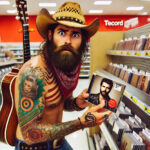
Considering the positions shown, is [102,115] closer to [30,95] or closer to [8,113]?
[30,95]

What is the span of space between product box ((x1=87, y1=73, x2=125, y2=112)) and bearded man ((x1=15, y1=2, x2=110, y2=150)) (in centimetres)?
6

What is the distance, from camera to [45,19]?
1027mm

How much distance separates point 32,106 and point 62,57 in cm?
36

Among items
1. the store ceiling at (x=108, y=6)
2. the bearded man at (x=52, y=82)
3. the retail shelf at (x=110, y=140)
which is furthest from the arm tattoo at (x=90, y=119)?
the store ceiling at (x=108, y=6)

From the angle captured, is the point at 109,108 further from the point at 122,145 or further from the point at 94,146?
the point at 94,146

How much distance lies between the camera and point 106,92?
114cm

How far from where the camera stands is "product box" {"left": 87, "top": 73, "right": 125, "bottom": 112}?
42.3 inches

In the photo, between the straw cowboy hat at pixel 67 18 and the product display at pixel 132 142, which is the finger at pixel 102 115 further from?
the straw cowboy hat at pixel 67 18

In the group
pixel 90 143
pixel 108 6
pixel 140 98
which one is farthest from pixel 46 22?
pixel 108 6

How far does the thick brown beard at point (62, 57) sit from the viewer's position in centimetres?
103

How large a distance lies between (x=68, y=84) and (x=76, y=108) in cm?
35

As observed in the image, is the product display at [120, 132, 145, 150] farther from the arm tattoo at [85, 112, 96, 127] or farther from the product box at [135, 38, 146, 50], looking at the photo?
the product box at [135, 38, 146, 50]

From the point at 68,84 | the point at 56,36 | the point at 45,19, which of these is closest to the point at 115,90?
the point at 68,84

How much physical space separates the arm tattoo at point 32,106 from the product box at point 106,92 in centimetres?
38
